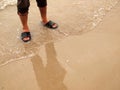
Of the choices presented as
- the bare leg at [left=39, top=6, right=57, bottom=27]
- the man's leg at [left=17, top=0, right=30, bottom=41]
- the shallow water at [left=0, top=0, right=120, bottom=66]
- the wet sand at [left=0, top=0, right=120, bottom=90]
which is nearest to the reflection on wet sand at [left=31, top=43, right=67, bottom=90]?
the wet sand at [left=0, top=0, right=120, bottom=90]

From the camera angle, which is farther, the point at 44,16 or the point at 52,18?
the point at 52,18

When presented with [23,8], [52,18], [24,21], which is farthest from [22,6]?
[52,18]

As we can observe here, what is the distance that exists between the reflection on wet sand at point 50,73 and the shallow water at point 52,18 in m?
0.19

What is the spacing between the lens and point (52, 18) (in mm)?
3504

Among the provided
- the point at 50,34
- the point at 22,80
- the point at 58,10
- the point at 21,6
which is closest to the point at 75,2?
the point at 58,10

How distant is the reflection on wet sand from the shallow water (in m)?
0.19

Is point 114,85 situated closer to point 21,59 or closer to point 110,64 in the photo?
point 110,64

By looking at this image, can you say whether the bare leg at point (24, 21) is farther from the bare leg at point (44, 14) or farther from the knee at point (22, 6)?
the bare leg at point (44, 14)

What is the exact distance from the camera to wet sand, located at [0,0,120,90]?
96.2 inches

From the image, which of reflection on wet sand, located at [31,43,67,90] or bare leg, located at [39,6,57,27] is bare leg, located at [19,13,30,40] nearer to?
bare leg, located at [39,6,57,27]

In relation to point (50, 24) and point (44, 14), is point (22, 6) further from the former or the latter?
point (50, 24)

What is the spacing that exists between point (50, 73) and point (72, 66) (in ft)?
0.88

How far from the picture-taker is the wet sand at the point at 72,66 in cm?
244

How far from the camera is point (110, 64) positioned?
105 inches
